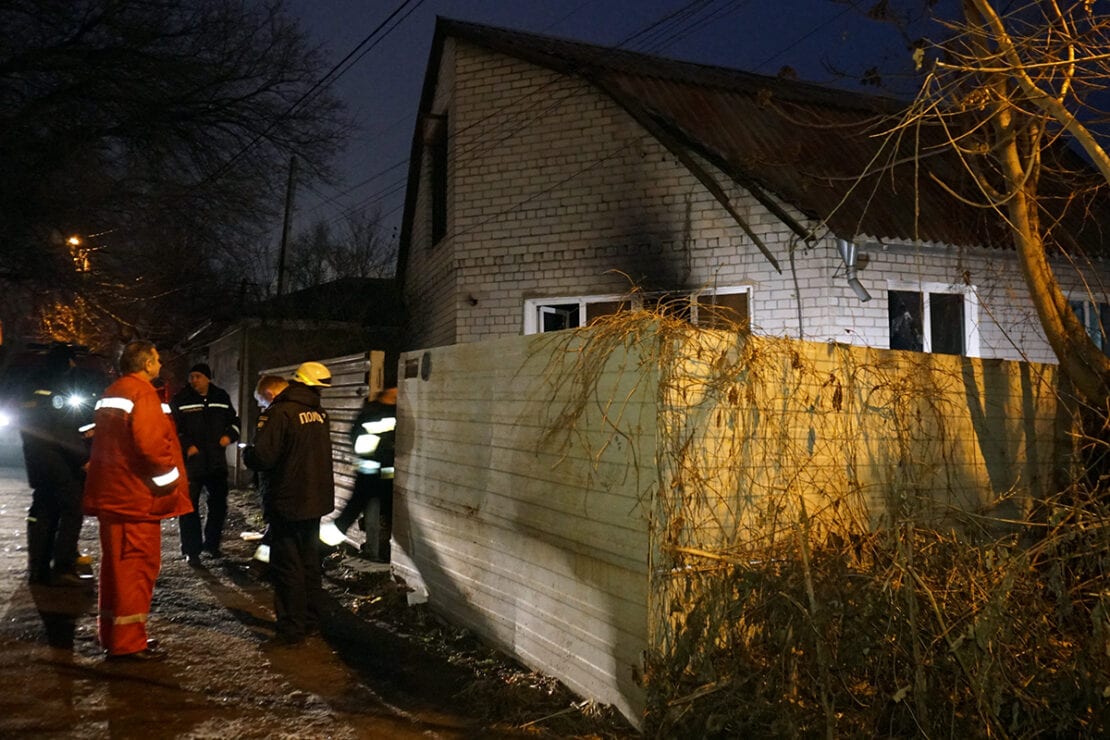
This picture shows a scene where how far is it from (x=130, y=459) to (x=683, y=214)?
6.15 m

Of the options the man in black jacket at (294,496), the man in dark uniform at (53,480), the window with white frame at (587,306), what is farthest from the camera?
the window with white frame at (587,306)

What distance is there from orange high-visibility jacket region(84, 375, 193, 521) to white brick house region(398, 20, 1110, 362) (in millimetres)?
5032

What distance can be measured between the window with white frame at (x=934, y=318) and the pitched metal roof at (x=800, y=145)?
625mm

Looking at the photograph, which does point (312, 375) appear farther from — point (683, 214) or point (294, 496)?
point (683, 214)

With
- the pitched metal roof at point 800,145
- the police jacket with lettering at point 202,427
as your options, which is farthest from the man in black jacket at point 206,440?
the pitched metal roof at point 800,145

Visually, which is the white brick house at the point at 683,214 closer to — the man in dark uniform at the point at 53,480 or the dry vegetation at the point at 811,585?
the dry vegetation at the point at 811,585

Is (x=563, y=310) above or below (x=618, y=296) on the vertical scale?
below

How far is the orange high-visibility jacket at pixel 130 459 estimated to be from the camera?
17.5ft

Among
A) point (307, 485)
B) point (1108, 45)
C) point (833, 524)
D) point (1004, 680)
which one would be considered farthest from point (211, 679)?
point (1108, 45)

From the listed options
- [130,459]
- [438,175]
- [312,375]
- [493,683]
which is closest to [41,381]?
[130,459]

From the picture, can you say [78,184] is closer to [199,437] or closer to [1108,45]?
[199,437]

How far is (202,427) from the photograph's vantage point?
27.4 feet

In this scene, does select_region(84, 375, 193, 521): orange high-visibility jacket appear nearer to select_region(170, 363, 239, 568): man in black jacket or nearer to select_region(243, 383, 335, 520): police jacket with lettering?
select_region(243, 383, 335, 520): police jacket with lettering

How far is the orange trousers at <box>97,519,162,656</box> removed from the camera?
5250 millimetres
